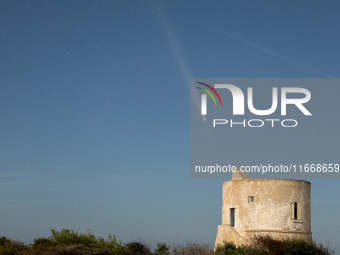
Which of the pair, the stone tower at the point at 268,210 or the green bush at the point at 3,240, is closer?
the stone tower at the point at 268,210

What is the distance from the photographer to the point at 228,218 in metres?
29.4

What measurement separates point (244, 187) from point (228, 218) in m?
2.06

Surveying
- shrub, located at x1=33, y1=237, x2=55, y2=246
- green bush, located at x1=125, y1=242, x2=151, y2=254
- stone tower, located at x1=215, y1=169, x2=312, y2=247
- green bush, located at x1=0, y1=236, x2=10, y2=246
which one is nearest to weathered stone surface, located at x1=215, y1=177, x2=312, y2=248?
stone tower, located at x1=215, y1=169, x2=312, y2=247

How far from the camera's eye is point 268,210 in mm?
28172

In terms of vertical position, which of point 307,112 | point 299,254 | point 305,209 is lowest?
point 299,254

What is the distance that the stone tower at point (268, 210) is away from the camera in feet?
92.1

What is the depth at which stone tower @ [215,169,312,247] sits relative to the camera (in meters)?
28.1

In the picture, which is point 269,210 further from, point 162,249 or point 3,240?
point 3,240

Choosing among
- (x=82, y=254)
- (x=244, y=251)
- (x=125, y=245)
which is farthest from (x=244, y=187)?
(x=82, y=254)

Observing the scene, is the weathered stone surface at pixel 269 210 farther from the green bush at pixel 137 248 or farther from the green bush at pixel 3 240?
Answer: the green bush at pixel 3 240

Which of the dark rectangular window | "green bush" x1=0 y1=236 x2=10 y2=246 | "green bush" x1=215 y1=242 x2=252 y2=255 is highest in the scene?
the dark rectangular window

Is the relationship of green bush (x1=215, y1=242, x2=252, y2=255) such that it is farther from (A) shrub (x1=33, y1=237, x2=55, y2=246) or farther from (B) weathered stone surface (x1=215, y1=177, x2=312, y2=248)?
(A) shrub (x1=33, y1=237, x2=55, y2=246)

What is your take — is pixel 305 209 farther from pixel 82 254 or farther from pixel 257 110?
pixel 82 254

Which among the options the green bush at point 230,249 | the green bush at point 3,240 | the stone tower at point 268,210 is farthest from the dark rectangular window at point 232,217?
the green bush at point 3,240
